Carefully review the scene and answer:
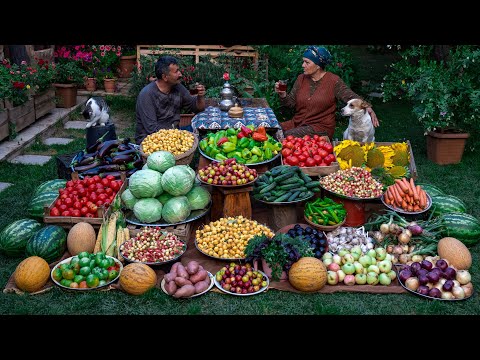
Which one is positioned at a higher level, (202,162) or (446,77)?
(446,77)

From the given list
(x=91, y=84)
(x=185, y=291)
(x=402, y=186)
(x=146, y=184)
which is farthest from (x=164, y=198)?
(x=91, y=84)

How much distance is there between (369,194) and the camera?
21.3ft

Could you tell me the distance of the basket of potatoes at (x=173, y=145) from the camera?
6.98 metres

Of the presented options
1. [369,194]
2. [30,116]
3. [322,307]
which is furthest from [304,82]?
[30,116]

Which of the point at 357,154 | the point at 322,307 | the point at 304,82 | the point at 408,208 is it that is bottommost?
the point at 322,307

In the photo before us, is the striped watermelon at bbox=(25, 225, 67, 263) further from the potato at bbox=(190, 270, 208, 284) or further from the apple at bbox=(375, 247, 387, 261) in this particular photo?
the apple at bbox=(375, 247, 387, 261)

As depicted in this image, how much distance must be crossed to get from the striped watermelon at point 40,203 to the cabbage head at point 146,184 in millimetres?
A: 1081

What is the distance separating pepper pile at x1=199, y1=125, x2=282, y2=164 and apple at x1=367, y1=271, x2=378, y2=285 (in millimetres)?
2198

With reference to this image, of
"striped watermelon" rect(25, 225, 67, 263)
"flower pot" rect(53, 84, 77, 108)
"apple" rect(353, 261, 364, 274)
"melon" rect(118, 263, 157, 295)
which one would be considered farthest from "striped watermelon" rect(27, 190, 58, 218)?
"flower pot" rect(53, 84, 77, 108)

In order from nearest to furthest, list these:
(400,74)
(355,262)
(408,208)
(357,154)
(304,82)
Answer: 1. (355,262)
2. (408,208)
3. (357,154)
4. (304,82)
5. (400,74)

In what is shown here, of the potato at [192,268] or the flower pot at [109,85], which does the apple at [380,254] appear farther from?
the flower pot at [109,85]

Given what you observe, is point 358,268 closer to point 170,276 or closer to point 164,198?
point 170,276

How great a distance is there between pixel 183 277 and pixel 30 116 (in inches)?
259

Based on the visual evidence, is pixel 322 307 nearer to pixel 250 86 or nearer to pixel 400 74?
pixel 400 74
